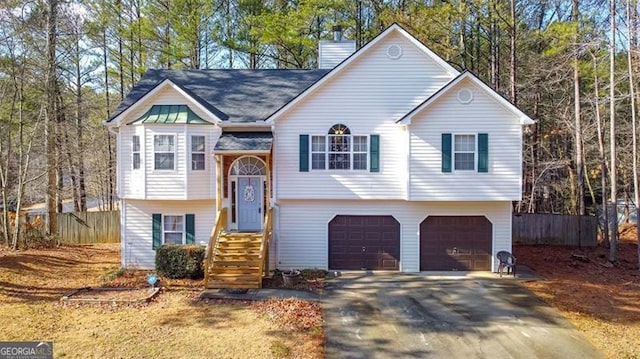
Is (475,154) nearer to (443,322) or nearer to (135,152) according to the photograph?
(443,322)

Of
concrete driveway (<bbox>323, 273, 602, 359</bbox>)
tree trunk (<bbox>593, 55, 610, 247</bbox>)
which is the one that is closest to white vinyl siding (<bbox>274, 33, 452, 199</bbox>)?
concrete driveway (<bbox>323, 273, 602, 359</bbox>)

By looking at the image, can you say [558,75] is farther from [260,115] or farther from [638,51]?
[260,115]

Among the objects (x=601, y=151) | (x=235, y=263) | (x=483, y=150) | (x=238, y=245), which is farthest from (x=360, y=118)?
(x=601, y=151)

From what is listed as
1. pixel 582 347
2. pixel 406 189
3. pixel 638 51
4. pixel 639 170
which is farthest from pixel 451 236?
pixel 639 170

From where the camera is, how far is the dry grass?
8.46 meters

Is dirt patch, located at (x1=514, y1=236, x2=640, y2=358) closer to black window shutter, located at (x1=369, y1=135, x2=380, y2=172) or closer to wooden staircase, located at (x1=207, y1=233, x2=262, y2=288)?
black window shutter, located at (x1=369, y1=135, x2=380, y2=172)

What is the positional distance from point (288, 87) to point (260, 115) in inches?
89.8

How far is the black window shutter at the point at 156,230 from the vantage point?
15.3 m

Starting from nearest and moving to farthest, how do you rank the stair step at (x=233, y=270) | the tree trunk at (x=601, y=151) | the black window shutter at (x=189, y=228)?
the stair step at (x=233, y=270), the black window shutter at (x=189, y=228), the tree trunk at (x=601, y=151)

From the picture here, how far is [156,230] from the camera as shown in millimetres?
15367

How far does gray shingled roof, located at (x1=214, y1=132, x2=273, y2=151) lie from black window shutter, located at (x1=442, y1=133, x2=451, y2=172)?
19.3 feet

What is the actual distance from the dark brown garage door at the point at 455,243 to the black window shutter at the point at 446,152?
6.56 feet

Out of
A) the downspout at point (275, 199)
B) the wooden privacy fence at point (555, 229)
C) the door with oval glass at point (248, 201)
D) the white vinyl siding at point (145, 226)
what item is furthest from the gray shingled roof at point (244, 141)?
the wooden privacy fence at point (555, 229)

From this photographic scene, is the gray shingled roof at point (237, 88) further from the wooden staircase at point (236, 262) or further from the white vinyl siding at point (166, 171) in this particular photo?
the wooden staircase at point (236, 262)
